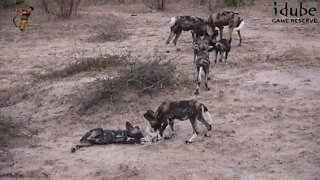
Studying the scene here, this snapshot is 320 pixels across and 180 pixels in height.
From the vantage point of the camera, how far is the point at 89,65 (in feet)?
34.3

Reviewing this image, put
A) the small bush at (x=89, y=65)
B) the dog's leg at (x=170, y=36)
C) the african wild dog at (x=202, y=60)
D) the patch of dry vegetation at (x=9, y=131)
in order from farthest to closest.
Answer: the dog's leg at (x=170, y=36) → the small bush at (x=89, y=65) → the african wild dog at (x=202, y=60) → the patch of dry vegetation at (x=9, y=131)

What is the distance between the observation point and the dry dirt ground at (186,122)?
20.1 ft

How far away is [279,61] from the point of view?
10.4 meters

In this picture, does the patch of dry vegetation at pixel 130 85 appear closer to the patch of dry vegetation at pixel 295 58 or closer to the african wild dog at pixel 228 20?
the patch of dry vegetation at pixel 295 58

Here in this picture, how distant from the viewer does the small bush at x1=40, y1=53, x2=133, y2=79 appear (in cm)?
1031

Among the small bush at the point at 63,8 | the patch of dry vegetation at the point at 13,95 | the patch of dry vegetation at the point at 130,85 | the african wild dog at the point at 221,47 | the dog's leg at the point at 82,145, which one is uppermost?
the small bush at the point at 63,8

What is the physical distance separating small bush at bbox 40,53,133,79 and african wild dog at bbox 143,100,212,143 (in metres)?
3.38

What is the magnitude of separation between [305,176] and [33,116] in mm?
4707

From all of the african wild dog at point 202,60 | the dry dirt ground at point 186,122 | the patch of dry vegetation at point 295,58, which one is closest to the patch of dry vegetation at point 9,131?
the dry dirt ground at point 186,122

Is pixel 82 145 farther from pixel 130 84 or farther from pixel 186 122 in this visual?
pixel 130 84

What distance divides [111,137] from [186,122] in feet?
4.14

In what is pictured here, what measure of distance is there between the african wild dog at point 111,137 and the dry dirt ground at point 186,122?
12 centimetres

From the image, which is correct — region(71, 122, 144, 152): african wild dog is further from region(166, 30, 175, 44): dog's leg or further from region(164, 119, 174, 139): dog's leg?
region(166, 30, 175, 44): dog's leg

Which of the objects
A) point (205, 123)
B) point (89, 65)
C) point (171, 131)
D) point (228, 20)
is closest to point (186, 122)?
point (171, 131)
